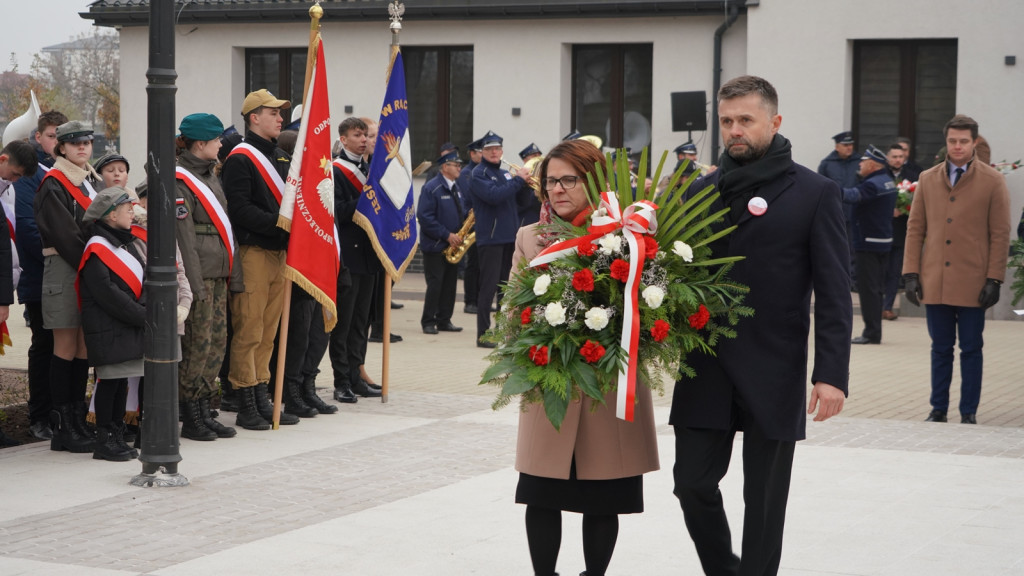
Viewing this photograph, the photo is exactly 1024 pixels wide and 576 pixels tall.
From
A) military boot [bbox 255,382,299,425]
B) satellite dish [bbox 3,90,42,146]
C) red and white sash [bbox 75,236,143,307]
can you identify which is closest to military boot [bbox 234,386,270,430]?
military boot [bbox 255,382,299,425]

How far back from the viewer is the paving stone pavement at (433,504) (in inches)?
234

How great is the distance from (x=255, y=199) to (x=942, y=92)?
554 inches

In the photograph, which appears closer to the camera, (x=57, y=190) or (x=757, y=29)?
(x=57, y=190)

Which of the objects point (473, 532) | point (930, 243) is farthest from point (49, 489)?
point (930, 243)

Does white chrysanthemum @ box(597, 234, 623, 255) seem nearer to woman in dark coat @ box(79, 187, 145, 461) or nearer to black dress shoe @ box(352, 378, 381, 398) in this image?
Result: woman in dark coat @ box(79, 187, 145, 461)

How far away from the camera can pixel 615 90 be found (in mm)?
22859

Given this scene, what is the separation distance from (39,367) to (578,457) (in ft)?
17.0

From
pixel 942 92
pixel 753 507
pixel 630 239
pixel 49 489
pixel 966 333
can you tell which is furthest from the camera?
pixel 942 92

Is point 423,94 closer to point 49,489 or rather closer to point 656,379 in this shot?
point 49,489

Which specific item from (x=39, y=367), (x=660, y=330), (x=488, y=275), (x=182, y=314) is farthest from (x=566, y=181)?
(x=488, y=275)

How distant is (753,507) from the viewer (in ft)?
16.2

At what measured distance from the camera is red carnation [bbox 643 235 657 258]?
4648 mm

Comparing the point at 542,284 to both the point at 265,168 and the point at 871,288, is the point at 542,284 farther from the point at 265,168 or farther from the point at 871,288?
the point at 871,288

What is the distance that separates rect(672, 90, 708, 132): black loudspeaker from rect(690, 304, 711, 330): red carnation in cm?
1608
